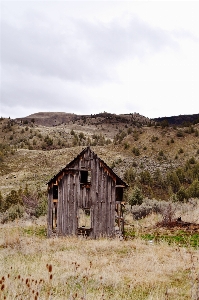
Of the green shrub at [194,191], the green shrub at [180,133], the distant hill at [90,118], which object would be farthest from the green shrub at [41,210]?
the distant hill at [90,118]

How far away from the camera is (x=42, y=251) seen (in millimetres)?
13859

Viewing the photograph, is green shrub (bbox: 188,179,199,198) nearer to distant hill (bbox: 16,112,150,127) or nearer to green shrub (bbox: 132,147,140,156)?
green shrub (bbox: 132,147,140,156)

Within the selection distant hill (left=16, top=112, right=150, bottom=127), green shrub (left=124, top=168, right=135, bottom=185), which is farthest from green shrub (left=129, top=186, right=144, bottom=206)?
distant hill (left=16, top=112, right=150, bottom=127)

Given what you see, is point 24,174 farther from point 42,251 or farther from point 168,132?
point 42,251

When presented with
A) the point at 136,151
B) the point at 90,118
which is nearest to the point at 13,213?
the point at 136,151

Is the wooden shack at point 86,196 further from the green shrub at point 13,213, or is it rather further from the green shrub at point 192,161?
the green shrub at point 192,161

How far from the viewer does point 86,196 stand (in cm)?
2059

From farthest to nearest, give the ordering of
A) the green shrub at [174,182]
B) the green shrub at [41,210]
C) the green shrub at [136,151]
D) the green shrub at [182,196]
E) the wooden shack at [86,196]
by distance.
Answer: the green shrub at [136,151], the green shrub at [174,182], the green shrub at [182,196], the green shrub at [41,210], the wooden shack at [86,196]

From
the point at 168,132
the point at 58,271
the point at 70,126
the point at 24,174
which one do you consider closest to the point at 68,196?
the point at 58,271

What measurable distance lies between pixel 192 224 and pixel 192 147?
29744 mm

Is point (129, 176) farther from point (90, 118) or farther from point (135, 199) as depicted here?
point (90, 118)

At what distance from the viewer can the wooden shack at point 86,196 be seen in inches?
802

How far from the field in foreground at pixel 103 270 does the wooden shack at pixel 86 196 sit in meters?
3.59

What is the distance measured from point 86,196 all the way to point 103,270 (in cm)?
1000
